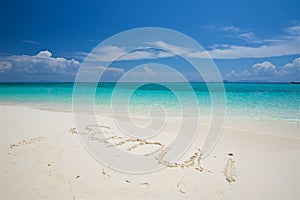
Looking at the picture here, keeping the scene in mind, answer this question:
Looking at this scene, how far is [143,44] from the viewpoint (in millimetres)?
7090

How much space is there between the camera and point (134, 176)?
381 cm

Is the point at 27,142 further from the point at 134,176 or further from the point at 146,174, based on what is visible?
the point at 146,174

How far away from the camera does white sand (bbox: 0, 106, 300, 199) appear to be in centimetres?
332

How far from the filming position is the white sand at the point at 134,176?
10.9 feet

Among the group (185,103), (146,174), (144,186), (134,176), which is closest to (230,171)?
(146,174)

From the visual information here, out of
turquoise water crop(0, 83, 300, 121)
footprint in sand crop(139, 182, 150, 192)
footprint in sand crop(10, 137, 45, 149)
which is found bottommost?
footprint in sand crop(139, 182, 150, 192)

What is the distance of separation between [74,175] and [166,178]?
1663mm

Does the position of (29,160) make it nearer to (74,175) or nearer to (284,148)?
(74,175)

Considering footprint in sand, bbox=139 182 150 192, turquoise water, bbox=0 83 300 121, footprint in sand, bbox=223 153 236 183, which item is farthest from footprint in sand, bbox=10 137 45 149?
turquoise water, bbox=0 83 300 121

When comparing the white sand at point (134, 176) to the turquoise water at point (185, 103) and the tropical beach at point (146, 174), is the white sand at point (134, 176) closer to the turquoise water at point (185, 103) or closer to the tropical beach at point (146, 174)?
the tropical beach at point (146, 174)

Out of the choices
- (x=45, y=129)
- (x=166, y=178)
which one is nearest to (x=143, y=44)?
(x=45, y=129)

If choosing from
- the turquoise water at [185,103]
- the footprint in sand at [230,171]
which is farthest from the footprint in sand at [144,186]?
the turquoise water at [185,103]

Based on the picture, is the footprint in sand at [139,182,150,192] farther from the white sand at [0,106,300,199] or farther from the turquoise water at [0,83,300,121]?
the turquoise water at [0,83,300,121]

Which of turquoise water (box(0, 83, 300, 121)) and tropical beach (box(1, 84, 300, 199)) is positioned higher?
turquoise water (box(0, 83, 300, 121))
